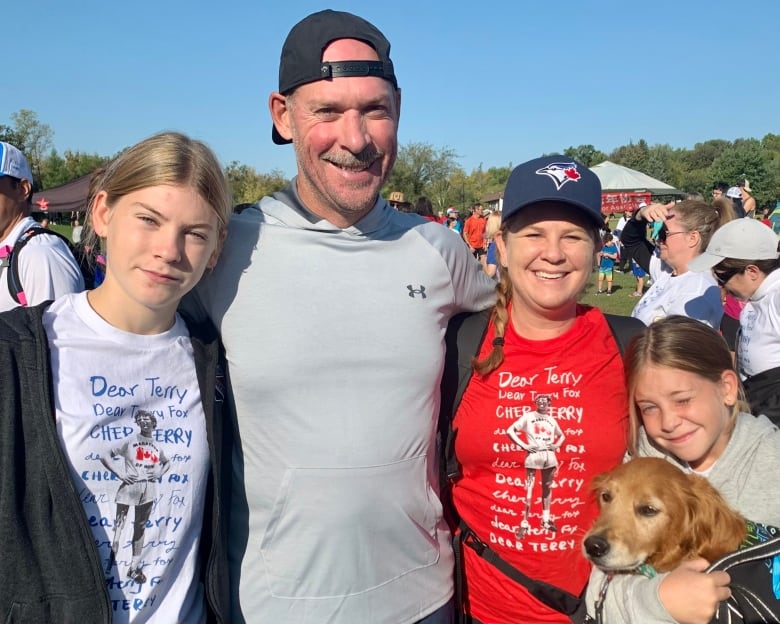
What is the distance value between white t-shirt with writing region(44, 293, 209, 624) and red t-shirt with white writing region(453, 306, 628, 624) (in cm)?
104

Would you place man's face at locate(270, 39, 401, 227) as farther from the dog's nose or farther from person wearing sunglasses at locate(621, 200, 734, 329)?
person wearing sunglasses at locate(621, 200, 734, 329)

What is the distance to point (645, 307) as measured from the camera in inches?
238

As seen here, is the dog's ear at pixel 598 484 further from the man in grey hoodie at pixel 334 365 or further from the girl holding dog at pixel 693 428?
the man in grey hoodie at pixel 334 365

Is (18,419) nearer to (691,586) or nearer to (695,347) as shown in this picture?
(691,586)

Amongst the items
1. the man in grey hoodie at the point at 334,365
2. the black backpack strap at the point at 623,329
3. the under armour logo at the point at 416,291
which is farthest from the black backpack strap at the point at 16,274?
the black backpack strap at the point at 623,329

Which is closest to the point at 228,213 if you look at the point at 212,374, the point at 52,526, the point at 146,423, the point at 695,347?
the point at 212,374

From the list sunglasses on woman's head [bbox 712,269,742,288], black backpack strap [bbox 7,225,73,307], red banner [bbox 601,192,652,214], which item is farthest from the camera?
red banner [bbox 601,192,652,214]

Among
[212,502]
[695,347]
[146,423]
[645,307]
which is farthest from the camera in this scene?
[645,307]

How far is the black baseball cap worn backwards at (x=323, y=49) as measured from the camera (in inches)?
89.4

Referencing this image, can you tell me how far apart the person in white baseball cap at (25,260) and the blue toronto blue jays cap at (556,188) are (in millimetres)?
2654

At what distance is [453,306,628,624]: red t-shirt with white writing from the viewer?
240cm

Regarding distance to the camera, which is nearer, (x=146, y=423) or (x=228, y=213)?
(x=146, y=423)

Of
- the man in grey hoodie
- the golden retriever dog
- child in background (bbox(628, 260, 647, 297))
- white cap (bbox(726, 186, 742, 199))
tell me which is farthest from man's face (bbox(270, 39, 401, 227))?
child in background (bbox(628, 260, 647, 297))

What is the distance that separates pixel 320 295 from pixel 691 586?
152 cm
